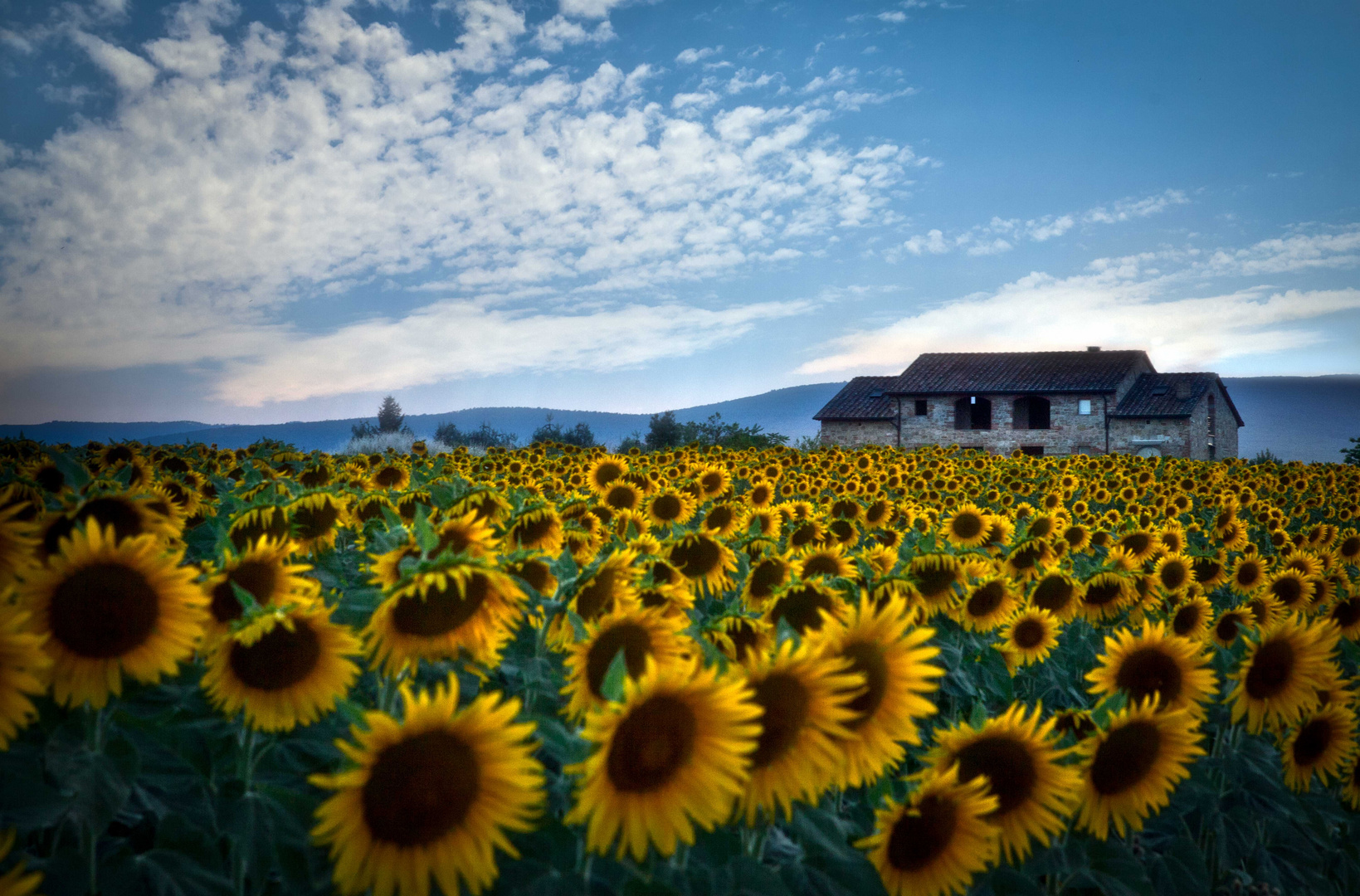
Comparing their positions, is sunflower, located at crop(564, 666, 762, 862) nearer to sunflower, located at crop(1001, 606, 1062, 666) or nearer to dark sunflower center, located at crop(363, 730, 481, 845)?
dark sunflower center, located at crop(363, 730, 481, 845)

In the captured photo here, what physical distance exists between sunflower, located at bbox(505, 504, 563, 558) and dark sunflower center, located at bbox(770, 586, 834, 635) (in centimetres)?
109

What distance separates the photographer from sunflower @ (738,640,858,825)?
1.45 meters

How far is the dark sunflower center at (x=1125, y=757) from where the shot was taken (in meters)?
2.12

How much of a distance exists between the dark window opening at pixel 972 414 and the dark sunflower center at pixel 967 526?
40447 mm

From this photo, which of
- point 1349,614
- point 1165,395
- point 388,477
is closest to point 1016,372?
point 1165,395

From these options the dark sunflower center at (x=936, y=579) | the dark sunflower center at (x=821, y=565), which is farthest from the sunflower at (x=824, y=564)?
the dark sunflower center at (x=936, y=579)

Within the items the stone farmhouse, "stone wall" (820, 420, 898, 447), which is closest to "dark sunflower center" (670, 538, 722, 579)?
the stone farmhouse

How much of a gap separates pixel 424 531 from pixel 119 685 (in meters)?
0.65

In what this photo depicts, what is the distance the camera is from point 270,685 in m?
1.70

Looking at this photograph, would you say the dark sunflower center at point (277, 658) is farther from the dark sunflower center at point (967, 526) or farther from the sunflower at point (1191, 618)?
the dark sunflower center at point (967, 526)

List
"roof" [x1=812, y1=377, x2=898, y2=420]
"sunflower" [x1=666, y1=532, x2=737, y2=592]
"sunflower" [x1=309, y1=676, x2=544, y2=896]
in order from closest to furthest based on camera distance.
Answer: "sunflower" [x1=309, y1=676, x2=544, y2=896]
"sunflower" [x1=666, y1=532, x2=737, y2=592]
"roof" [x1=812, y1=377, x2=898, y2=420]

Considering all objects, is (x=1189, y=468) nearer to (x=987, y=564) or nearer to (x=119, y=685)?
(x=987, y=564)

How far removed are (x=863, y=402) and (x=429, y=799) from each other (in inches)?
1857

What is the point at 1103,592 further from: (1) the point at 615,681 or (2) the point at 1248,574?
(1) the point at 615,681
